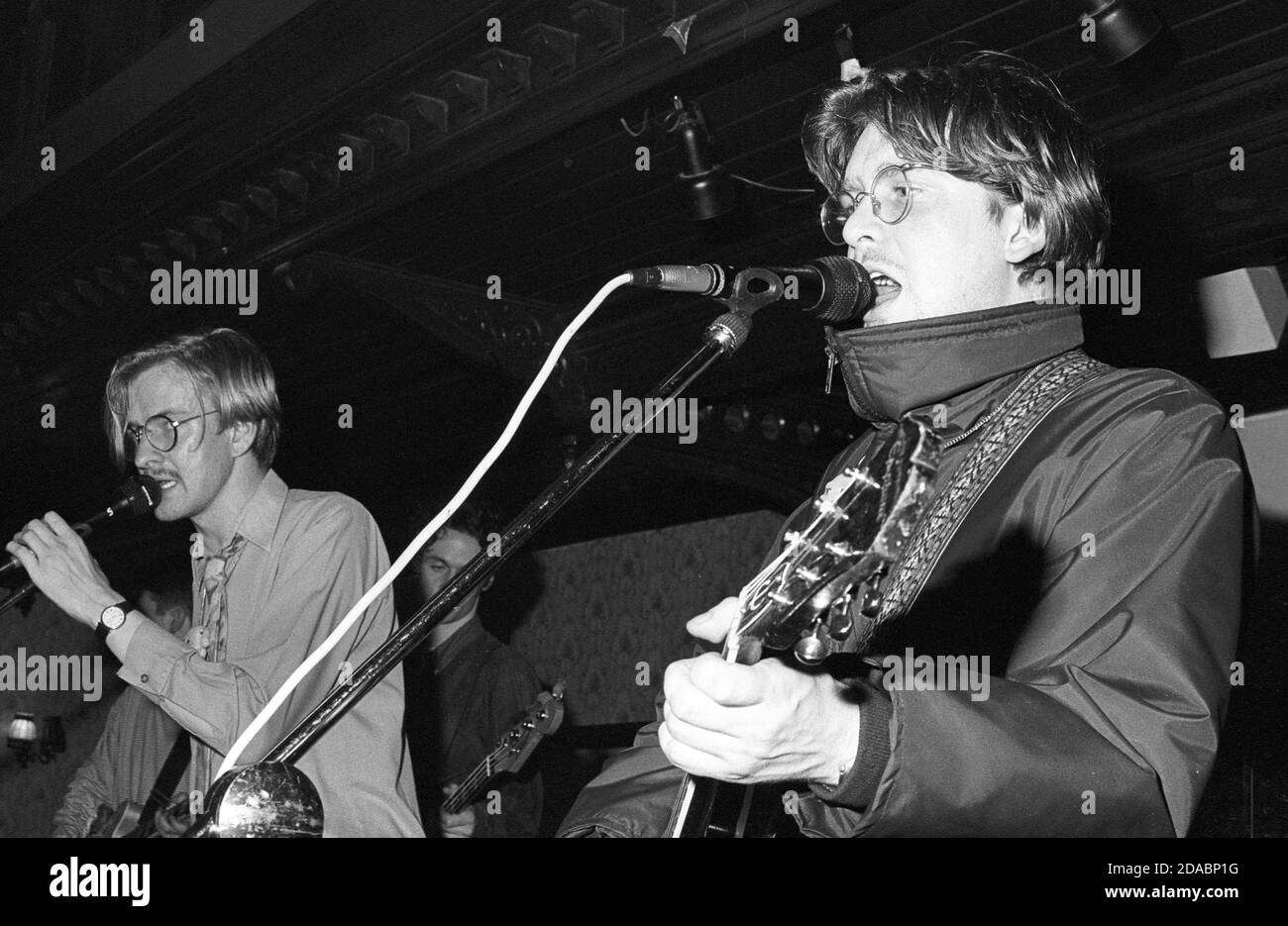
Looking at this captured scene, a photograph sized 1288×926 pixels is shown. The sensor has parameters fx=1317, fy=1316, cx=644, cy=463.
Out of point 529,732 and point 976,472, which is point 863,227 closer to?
point 976,472

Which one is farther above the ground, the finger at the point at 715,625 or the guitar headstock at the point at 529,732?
the finger at the point at 715,625

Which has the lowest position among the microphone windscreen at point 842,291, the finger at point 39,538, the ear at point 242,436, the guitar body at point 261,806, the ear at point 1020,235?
the guitar body at point 261,806

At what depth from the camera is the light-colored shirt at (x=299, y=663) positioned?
2324mm

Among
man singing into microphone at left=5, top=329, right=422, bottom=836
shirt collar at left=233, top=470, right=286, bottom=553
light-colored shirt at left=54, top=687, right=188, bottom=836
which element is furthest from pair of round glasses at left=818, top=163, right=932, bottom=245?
light-colored shirt at left=54, top=687, right=188, bottom=836

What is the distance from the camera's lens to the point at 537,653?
23.9 ft

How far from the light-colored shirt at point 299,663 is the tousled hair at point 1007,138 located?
1.32 metres

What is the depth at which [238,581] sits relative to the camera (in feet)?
8.82

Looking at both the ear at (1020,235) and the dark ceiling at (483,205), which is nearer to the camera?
the ear at (1020,235)

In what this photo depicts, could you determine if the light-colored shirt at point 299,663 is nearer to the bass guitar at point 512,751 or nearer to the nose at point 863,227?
the nose at point 863,227

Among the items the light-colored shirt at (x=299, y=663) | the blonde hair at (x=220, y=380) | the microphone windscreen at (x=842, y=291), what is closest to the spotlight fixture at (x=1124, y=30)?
the microphone windscreen at (x=842, y=291)

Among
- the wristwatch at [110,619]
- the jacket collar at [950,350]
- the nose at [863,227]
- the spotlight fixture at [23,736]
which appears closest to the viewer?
the jacket collar at [950,350]

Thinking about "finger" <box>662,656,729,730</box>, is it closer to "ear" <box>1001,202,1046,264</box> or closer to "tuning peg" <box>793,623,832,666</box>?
"tuning peg" <box>793,623,832,666</box>

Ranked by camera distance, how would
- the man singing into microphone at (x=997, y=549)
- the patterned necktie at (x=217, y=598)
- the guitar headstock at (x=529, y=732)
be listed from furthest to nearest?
the guitar headstock at (x=529, y=732) → the patterned necktie at (x=217, y=598) → the man singing into microphone at (x=997, y=549)
